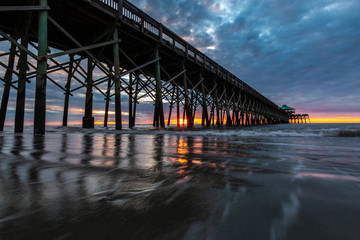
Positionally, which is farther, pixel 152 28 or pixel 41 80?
pixel 152 28

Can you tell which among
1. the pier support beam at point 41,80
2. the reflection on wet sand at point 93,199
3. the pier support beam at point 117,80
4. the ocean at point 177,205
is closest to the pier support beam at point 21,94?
the pier support beam at point 41,80

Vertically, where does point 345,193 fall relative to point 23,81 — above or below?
below

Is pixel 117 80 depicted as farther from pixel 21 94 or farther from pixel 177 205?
pixel 177 205

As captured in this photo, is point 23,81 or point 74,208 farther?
point 23,81

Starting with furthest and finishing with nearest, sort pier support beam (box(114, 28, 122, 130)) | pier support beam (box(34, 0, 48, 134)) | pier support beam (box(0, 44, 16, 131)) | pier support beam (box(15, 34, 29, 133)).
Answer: pier support beam (box(114, 28, 122, 130))
pier support beam (box(0, 44, 16, 131))
pier support beam (box(15, 34, 29, 133))
pier support beam (box(34, 0, 48, 134))

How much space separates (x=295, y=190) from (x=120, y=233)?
869 mm

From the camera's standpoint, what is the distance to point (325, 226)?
511 millimetres

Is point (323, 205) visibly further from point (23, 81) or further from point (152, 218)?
point (23, 81)

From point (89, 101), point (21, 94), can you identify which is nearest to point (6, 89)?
point (21, 94)

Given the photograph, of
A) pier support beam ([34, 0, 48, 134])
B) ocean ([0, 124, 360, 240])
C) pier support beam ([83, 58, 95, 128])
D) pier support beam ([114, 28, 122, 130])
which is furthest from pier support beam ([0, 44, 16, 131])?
ocean ([0, 124, 360, 240])

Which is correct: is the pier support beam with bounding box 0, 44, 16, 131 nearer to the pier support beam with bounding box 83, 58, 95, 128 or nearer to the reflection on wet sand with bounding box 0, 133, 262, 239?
the pier support beam with bounding box 83, 58, 95, 128

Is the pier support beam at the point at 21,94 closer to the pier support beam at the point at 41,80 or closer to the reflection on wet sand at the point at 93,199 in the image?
the pier support beam at the point at 41,80

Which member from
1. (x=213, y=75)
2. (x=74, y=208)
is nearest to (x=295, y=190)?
(x=74, y=208)

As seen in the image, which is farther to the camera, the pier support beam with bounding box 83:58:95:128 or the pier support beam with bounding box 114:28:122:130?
the pier support beam with bounding box 83:58:95:128
